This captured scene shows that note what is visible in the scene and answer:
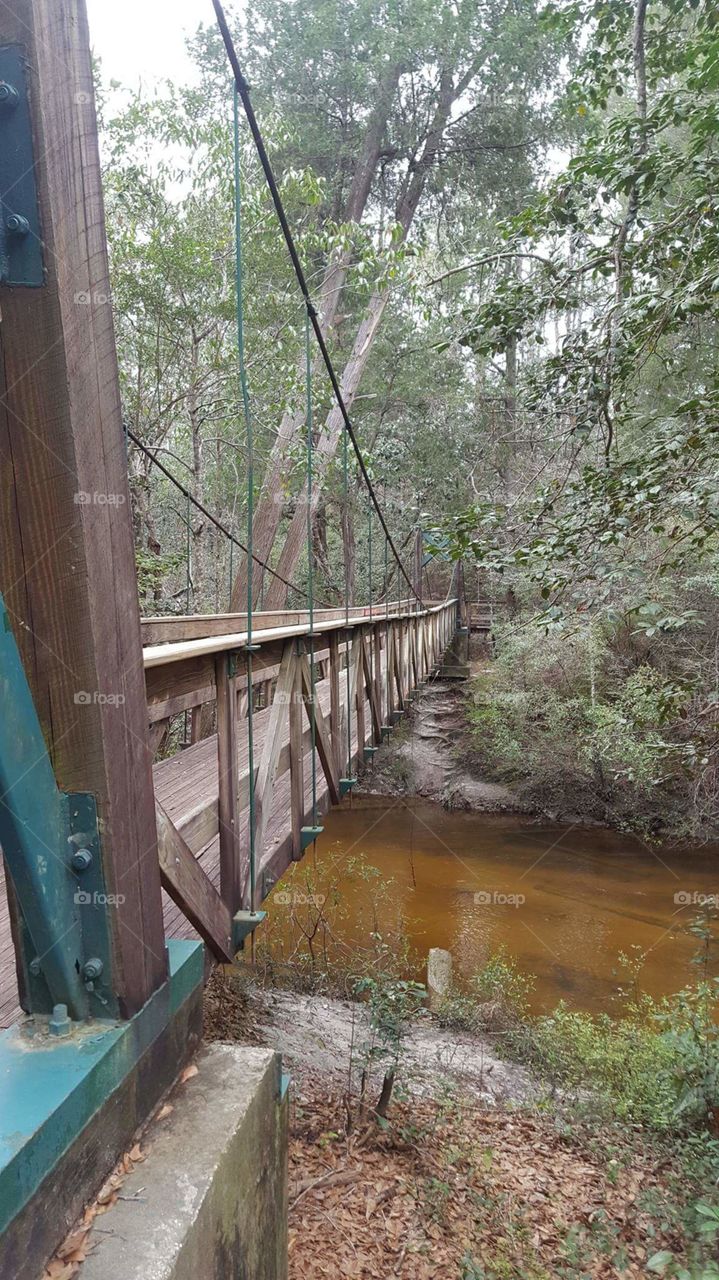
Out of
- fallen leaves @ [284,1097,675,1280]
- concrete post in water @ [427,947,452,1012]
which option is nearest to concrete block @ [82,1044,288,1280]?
fallen leaves @ [284,1097,675,1280]

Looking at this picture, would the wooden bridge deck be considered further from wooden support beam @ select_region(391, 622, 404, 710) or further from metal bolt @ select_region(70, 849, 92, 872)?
wooden support beam @ select_region(391, 622, 404, 710)

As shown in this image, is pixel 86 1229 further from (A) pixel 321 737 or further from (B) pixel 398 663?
(B) pixel 398 663

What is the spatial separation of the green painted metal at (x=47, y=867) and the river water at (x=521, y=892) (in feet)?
11.6

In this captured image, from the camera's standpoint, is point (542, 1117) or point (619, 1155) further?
point (542, 1117)

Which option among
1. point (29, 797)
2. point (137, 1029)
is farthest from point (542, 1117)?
point (29, 797)

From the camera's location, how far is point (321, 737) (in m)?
2.29

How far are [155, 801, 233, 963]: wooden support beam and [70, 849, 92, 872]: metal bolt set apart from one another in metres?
0.16

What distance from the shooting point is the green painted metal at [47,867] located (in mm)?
736

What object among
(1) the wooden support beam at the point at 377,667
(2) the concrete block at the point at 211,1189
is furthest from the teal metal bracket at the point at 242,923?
(1) the wooden support beam at the point at 377,667

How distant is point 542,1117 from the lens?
315 cm

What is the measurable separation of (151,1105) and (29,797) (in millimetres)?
425

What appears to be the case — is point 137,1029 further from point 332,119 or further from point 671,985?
point 332,119

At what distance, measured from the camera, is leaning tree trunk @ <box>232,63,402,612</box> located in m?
5.88

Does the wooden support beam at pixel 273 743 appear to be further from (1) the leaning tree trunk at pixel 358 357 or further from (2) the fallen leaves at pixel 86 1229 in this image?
(1) the leaning tree trunk at pixel 358 357
